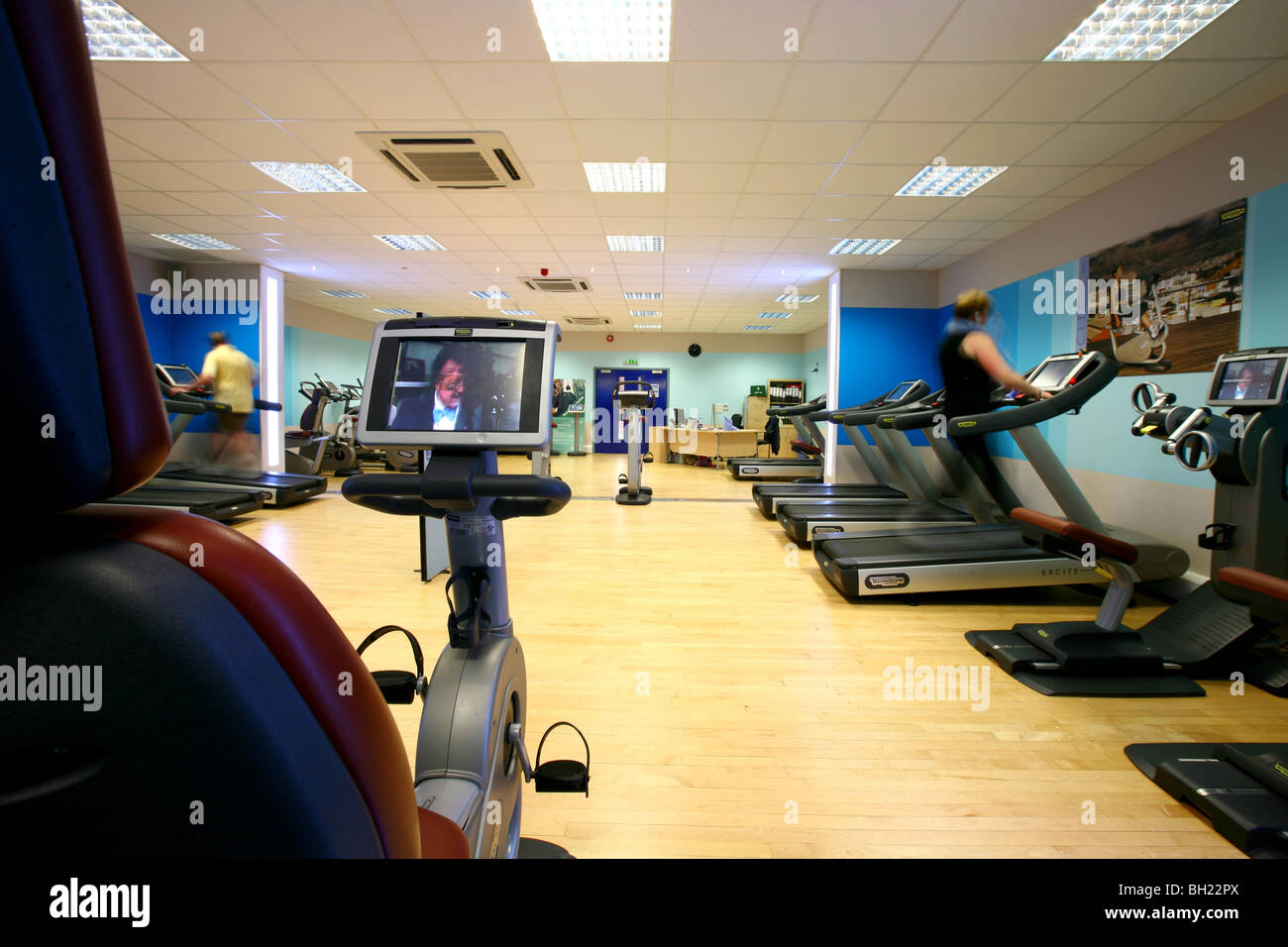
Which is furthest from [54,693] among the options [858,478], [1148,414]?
[858,478]

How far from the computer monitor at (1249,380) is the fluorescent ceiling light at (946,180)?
275 cm

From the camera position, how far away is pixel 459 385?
4.51 ft

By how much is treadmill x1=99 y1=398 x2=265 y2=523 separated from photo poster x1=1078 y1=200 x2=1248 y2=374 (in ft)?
22.2

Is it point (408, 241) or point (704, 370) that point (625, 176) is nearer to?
point (408, 241)

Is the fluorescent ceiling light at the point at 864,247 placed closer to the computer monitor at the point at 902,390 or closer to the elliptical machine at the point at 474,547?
the computer monitor at the point at 902,390

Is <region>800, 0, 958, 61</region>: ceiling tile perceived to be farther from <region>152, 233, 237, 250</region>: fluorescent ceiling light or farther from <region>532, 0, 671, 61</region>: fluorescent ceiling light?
<region>152, 233, 237, 250</region>: fluorescent ceiling light

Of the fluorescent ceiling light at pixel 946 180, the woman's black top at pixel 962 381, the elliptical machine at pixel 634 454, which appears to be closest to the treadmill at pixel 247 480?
the elliptical machine at pixel 634 454

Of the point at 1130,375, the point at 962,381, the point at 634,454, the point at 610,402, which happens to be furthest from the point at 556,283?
the point at 1130,375

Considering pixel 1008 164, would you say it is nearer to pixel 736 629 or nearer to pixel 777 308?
pixel 736 629

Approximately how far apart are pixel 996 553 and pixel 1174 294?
2343 millimetres

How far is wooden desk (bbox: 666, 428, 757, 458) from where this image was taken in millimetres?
12039

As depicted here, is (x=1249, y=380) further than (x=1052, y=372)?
No

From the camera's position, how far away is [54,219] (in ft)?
1.11

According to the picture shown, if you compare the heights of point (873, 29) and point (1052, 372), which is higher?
point (873, 29)
